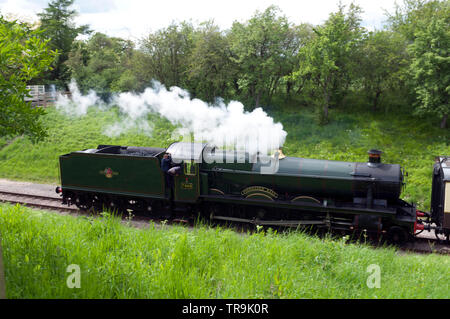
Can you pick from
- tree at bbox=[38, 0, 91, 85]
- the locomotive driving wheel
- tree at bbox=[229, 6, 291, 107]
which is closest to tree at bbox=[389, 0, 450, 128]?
tree at bbox=[229, 6, 291, 107]

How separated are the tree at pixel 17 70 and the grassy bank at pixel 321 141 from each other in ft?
41.1

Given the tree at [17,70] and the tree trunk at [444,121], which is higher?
the tree at [17,70]

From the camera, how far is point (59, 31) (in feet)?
110

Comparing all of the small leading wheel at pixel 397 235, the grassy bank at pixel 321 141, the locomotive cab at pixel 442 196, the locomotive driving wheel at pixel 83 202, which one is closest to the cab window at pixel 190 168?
the locomotive driving wheel at pixel 83 202

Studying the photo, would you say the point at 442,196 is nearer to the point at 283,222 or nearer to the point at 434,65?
the point at 283,222

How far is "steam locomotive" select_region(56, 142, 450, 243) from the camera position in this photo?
10.1 m

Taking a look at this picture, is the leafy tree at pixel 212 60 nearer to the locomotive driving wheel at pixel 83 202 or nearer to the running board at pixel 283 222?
the locomotive driving wheel at pixel 83 202

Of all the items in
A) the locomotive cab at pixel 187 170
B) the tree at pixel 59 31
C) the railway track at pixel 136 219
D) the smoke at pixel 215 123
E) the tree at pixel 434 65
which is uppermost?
the tree at pixel 59 31

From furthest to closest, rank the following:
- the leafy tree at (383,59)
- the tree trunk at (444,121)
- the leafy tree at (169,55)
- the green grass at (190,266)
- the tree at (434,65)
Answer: the leafy tree at (169,55)
the leafy tree at (383,59)
the tree trunk at (444,121)
the tree at (434,65)
the green grass at (190,266)

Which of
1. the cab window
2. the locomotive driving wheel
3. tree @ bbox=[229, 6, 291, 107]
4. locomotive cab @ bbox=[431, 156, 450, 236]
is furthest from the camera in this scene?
tree @ bbox=[229, 6, 291, 107]

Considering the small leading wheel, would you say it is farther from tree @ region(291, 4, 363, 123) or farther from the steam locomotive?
tree @ region(291, 4, 363, 123)

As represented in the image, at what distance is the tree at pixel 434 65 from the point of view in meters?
17.6

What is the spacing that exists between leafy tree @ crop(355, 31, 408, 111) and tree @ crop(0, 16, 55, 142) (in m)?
18.8
